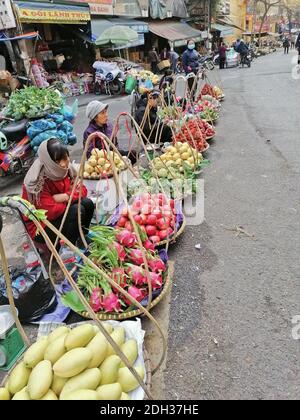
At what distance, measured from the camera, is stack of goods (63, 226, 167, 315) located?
221 cm

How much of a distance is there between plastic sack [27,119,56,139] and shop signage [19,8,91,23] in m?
5.99


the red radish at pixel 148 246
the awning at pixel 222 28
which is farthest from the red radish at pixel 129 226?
the awning at pixel 222 28

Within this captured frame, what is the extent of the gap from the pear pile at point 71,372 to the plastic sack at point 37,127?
11.9 ft

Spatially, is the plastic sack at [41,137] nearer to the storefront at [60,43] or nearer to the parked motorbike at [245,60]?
the storefront at [60,43]

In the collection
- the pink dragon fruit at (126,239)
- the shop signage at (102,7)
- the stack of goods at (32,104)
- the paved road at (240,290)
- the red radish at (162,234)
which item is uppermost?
the shop signage at (102,7)

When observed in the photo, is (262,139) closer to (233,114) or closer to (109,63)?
(233,114)

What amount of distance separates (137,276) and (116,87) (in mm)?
10807

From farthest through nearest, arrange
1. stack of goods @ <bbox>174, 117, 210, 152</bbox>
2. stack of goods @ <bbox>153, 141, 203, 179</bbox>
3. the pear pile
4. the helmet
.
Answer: stack of goods @ <bbox>174, 117, 210, 152</bbox> → the helmet → stack of goods @ <bbox>153, 141, 203, 179</bbox> → the pear pile

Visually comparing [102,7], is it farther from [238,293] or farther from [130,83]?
[238,293]

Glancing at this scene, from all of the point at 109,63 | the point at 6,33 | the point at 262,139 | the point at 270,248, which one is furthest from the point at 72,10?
the point at 270,248

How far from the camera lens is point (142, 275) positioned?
2.33 meters

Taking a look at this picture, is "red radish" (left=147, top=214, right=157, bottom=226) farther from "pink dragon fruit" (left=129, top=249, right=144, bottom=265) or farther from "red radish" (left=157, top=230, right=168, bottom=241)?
"pink dragon fruit" (left=129, top=249, right=144, bottom=265)

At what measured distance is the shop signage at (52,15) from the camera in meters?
9.14

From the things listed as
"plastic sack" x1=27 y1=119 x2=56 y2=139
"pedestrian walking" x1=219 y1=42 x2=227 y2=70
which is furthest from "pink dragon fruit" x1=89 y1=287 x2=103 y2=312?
"pedestrian walking" x1=219 y1=42 x2=227 y2=70
